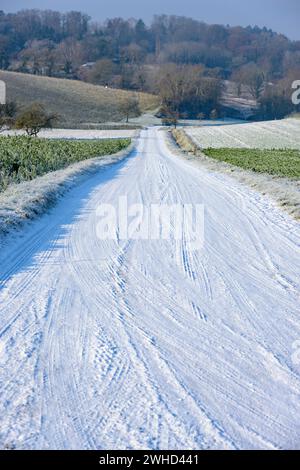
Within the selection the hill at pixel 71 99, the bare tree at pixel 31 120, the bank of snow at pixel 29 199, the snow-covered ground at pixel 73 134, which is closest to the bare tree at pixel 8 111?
the bare tree at pixel 31 120

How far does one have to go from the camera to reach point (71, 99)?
10450 centimetres

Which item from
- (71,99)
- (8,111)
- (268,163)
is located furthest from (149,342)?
(71,99)

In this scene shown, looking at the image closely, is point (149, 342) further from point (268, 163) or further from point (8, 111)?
point (8, 111)

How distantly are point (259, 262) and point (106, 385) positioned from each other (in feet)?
14.8

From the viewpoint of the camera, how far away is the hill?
93.0 m

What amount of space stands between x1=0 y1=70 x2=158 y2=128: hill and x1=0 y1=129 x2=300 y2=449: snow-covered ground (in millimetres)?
77957

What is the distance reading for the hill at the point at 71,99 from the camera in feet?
305

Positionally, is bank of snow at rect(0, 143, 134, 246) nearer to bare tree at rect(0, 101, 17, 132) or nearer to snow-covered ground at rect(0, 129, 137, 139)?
bare tree at rect(0, 101, 17, 132)

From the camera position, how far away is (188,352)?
5.21 meters

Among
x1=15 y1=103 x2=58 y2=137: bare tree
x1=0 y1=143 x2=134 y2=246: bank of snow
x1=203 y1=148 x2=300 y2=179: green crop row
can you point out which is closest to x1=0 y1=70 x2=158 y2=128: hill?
x1=15 y1=103 x2=58 y2=137: bare tree

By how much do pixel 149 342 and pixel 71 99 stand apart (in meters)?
104

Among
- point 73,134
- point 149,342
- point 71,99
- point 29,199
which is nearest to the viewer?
point 149,342
